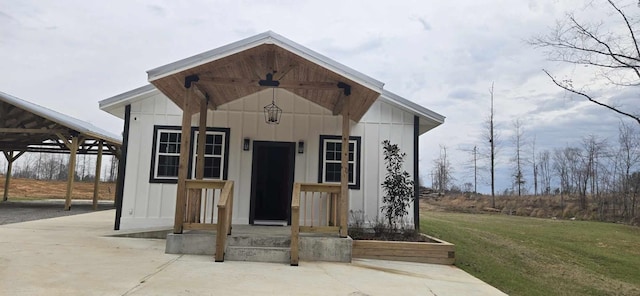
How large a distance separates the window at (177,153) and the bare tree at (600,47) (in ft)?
22.3

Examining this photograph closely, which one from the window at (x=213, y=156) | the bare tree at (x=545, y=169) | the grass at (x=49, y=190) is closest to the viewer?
the window at (x=213, y=156)

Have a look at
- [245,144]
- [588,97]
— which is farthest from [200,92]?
[588,97]

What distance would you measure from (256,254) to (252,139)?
316 cm

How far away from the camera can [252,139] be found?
27.3ft

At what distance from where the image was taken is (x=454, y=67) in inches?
601

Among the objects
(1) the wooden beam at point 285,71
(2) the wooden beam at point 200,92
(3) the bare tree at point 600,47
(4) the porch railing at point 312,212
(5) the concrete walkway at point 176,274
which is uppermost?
(3) the bare tree at point 600,47

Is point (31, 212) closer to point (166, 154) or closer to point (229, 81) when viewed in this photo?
point (166, 154)

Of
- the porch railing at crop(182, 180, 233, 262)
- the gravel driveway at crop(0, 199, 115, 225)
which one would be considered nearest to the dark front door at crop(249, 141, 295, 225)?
the porch railing at crop(182, 180, 233, 262)

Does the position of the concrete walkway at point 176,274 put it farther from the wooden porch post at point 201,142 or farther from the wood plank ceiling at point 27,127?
the wood plank ceiling at point 27,127

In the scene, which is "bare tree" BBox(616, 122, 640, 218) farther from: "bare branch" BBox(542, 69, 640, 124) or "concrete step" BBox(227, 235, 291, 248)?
"concrete step" BBox(227, 235, 291, 248)

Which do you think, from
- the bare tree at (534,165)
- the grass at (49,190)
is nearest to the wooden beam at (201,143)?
the grass at (49,190)

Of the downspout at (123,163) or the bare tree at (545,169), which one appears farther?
the bare tree at (545,169)

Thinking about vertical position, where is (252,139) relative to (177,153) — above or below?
above

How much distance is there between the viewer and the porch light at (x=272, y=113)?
7996 mm
